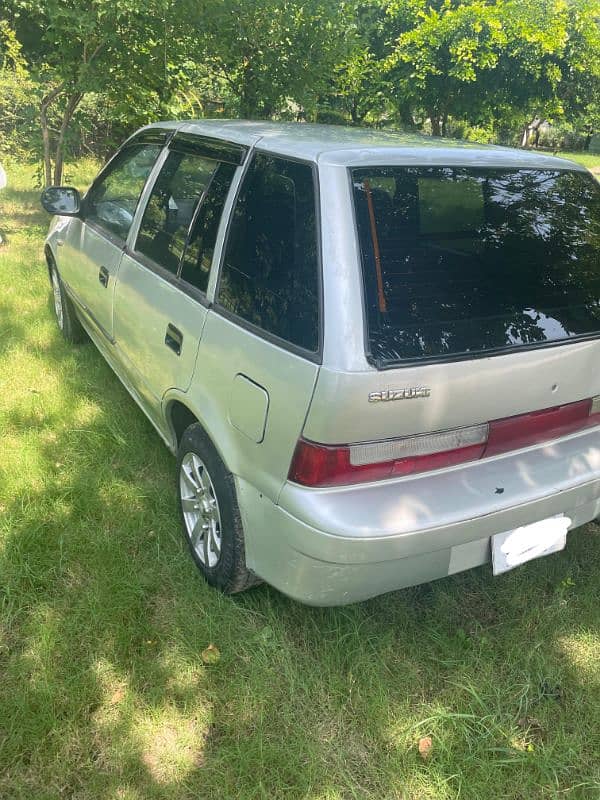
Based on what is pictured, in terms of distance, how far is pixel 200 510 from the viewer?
255 centimetres

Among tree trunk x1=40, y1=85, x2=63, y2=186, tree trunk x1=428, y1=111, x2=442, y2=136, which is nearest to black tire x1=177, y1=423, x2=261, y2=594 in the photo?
tree trunk x1=40, y1=85, x2=63, y2=186

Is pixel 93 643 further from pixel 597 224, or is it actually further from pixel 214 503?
pixel 597 224

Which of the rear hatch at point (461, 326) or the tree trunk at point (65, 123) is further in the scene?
the tree trunk at point (65, 123)

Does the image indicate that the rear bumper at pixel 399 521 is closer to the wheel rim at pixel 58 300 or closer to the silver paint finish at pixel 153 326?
the silver paint finish at pixel 153 326

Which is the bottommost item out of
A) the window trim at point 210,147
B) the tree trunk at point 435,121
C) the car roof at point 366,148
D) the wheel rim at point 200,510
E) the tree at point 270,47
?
the wheel rim at point 200,510

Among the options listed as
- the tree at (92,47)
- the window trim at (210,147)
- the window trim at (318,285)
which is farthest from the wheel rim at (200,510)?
the tree at (92,47)

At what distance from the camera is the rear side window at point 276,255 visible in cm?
187

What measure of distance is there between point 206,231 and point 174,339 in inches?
18.3

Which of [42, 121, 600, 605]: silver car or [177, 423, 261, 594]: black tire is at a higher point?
[42, 121, 600, 605]: silver car

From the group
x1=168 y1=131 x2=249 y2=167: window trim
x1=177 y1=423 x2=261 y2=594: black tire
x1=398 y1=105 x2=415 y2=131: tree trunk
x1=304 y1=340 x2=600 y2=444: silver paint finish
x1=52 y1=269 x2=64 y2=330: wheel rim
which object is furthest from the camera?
x1=398 y1=105 x2=415 y2=131: tree trunk

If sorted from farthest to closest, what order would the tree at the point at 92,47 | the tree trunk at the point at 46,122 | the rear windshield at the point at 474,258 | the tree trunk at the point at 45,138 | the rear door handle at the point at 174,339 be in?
the tree trunk at the point at 45,138 → the tree trunk at the point at 46,122 → the tree at the point at 92,47 → the rear door handle at the point at 174,339 → the rear windshield at the point at 474,258

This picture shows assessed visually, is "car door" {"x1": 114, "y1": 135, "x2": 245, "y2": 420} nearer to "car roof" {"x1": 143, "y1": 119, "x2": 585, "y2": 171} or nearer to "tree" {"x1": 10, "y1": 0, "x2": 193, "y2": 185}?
"car roof" {"x1": 143, "y1": 119, "x2": 585, "y2": 171}

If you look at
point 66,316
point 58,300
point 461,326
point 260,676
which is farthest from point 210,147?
point 58,300

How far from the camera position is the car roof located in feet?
6.57
